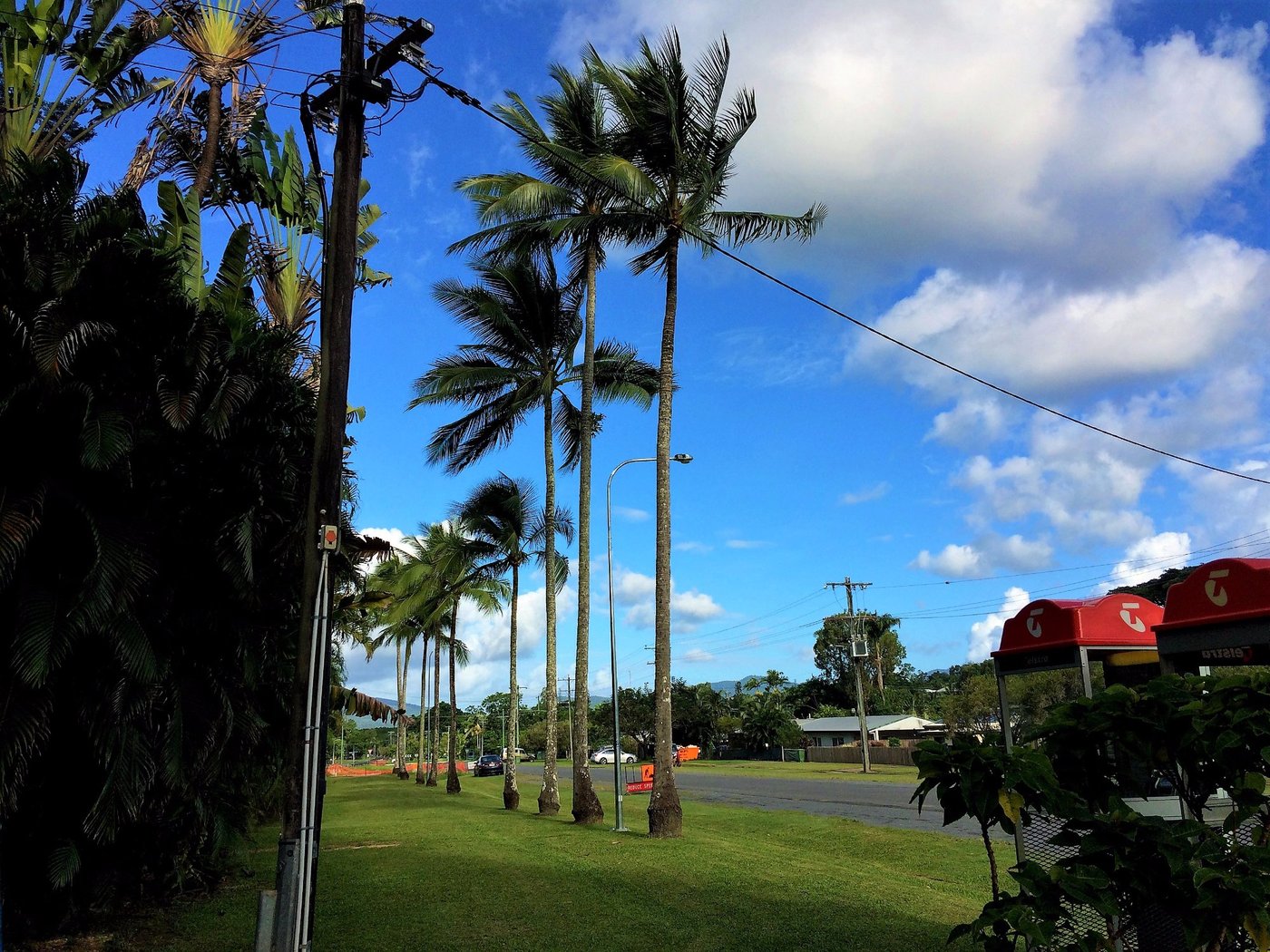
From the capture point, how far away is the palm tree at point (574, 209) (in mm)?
19047

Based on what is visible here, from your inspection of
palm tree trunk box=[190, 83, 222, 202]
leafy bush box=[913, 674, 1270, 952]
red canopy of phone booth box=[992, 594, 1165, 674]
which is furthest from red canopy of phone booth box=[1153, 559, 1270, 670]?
palm tree trunk box=[190, 83, 222, 202]

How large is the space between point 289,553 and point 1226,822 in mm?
9015

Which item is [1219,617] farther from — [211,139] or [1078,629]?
[211,139]

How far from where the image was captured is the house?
71688 millimetres

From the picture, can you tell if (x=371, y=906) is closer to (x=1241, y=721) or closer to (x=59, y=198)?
(x=59, y=198)

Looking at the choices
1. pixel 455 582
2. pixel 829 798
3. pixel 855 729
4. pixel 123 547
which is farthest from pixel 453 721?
pixel 855 729

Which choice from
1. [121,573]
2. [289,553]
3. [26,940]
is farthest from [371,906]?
[121,573]

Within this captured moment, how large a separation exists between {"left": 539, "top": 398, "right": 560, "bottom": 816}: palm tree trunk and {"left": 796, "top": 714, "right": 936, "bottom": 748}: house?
2001 inches

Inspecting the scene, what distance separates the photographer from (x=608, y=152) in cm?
1805

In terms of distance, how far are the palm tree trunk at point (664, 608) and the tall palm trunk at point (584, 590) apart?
10.8ft

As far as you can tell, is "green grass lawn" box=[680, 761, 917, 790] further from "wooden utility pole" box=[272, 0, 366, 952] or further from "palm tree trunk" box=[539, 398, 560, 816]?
"wooden utility pole" box=[272, 0, 366, 952]

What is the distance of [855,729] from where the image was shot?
71.2 metres

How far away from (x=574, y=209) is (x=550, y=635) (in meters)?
10.7

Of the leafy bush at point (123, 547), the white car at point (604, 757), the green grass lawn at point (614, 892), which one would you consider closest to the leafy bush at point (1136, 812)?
the green grass lawn at point (614, 892)
